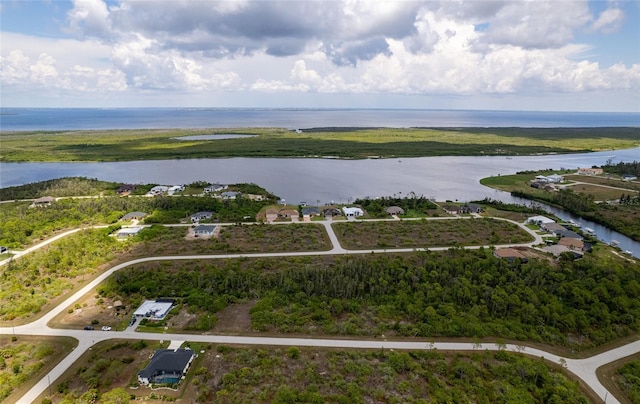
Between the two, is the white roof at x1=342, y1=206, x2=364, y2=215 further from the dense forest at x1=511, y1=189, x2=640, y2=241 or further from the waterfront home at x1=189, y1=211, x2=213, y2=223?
the dense forest at x1=511, y1=189, x2=640, y2=241

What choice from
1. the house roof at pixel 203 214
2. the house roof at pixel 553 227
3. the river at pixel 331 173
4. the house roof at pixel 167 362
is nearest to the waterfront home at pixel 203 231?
the house roof at pixel 203 214

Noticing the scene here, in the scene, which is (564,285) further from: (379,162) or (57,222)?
(379,162)

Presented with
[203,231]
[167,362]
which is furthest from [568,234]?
[167,362]

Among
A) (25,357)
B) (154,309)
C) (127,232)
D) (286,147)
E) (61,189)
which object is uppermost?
(286,147)

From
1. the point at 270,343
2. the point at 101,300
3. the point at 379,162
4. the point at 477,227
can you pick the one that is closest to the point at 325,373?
the point at 270,343

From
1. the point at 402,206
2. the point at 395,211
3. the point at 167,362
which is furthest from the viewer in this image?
the point at 402,206

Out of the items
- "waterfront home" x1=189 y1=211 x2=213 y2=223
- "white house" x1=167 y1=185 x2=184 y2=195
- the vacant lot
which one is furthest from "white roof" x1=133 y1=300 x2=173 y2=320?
"white house" x1=167 y1=185 x2=184 y2=195

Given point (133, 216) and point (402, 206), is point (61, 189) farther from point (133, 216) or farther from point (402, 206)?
point (402, 206)
